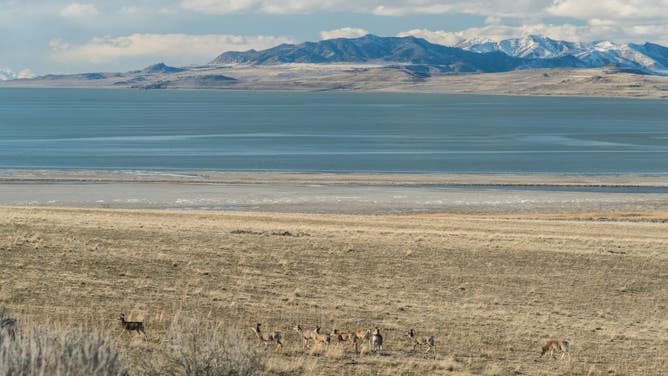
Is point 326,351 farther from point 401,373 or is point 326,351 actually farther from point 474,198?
point 474,198

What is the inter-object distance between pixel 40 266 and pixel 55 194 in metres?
40.8

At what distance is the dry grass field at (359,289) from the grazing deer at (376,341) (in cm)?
17

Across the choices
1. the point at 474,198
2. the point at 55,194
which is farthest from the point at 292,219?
the point at 55,194

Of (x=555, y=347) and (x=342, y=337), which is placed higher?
(x=342, y=337)

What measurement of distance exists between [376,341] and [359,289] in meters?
6.63

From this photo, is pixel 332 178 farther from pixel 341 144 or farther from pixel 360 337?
pixel 360 337

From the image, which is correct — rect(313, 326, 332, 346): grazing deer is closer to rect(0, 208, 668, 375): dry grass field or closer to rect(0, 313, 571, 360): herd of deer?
rect(0, 313, 571, 360): herd of deer

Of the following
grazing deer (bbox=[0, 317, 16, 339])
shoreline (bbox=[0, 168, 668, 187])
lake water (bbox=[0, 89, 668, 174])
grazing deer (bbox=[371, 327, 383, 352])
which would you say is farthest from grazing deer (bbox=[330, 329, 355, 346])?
lake water (bbox=[0, 89, 668, 174])

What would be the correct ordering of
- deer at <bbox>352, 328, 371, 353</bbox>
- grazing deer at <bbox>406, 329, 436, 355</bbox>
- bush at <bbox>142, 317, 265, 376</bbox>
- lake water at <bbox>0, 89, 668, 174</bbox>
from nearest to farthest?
1. bush at <bbox>142, 317, 265, 376</bbox>
2. deer at <bbox>352, 328, 371, 353</bbox>
3. grazing deer at <bbox>406, 329, 436, 355</bbox>
4. lake water at <bbox>0, 89, 668, 174</bbox>

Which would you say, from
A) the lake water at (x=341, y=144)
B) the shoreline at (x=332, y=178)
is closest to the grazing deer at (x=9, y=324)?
the shoreline at (x=332, y=178)

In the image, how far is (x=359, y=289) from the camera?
2389cm

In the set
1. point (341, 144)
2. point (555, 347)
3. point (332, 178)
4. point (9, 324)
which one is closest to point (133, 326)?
point (9, 324)

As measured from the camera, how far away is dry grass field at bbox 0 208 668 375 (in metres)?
17.2

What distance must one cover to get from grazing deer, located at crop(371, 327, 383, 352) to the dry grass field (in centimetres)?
17
